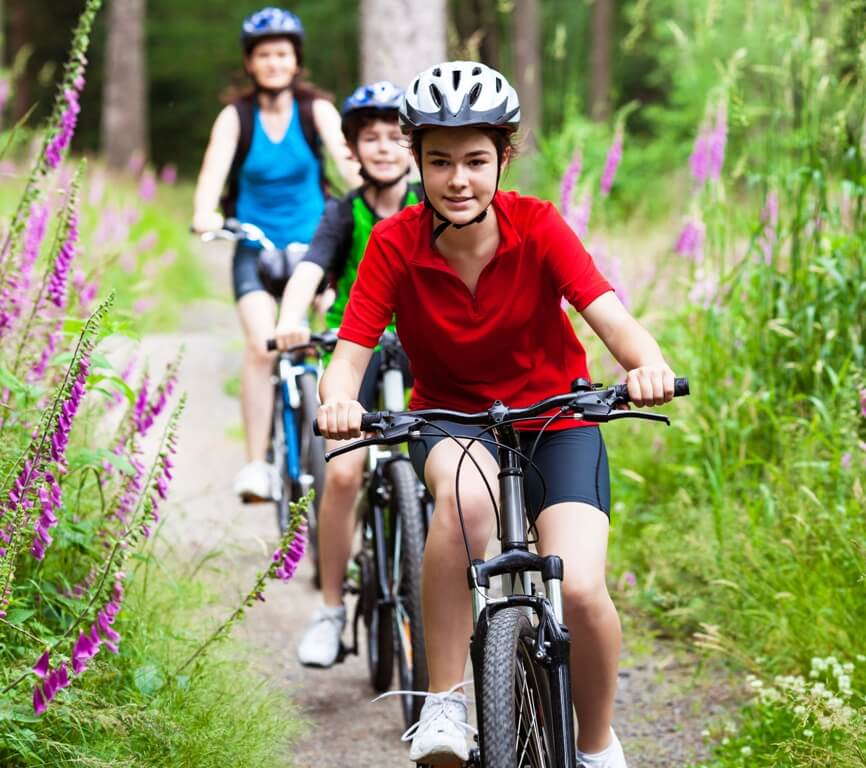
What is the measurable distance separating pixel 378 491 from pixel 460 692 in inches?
50.0

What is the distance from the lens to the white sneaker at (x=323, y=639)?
179 inches

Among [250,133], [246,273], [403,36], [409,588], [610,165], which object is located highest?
[403,36]

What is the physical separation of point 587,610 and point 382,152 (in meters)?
2.20

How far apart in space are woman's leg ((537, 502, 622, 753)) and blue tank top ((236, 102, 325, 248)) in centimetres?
353

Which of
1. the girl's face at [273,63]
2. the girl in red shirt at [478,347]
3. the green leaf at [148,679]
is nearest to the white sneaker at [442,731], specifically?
the girl in red shirt at [478,347]

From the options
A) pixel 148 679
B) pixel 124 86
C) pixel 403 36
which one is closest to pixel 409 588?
pixel 148 679

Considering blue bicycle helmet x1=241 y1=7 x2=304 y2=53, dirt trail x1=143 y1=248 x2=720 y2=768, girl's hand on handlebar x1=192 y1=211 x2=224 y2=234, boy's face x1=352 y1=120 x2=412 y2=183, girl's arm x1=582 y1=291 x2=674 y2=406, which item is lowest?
dirt trail x1=143 y1=248 x2=720 y2=768

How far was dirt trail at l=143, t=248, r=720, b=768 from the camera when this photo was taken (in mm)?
4219

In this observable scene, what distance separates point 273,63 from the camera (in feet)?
20.2

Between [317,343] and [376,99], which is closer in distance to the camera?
[317,343]

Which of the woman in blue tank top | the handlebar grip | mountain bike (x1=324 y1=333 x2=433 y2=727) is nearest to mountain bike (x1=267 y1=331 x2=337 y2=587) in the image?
the woman in blue tank top

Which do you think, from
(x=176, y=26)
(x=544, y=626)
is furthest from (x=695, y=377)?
(x=176, y=26)

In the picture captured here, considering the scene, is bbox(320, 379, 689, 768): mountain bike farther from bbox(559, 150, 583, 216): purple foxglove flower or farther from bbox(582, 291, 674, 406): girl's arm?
bbox(559, 150, 583, 216): purple foxglove flower

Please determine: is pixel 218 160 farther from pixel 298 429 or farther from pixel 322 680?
pixel 322 680
